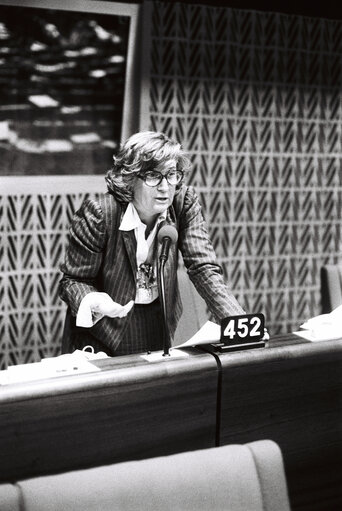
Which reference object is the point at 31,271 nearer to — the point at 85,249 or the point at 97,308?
the point at 85,249

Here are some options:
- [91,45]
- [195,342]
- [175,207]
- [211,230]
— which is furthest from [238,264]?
[195,342]

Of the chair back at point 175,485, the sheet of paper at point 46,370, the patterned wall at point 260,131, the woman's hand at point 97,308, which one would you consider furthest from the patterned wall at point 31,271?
the chair back at point 175,485

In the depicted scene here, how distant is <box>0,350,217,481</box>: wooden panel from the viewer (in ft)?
5.30

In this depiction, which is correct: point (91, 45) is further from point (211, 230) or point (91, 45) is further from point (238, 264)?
point (238, 264)

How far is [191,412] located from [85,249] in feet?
2.87

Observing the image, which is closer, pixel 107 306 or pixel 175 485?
pixel 175 485

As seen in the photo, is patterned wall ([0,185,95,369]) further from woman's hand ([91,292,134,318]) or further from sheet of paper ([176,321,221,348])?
sheet of paper ([176,321,221,348])

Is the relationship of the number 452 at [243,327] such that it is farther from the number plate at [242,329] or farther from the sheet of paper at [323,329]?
the sheet of paper at [323,329]

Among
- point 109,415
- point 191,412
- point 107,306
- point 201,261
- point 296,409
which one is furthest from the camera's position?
point 201,261

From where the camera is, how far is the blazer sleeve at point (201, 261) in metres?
2.54

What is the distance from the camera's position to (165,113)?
4.43m

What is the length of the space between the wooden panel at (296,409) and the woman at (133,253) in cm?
51

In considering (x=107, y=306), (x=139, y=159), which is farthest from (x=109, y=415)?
(x=139, y=159)

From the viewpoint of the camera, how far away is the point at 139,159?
8.26ft
